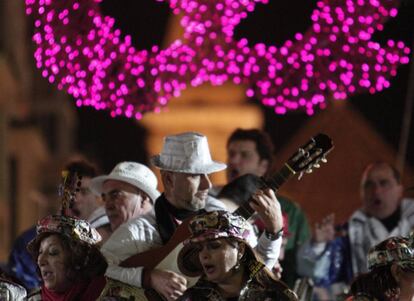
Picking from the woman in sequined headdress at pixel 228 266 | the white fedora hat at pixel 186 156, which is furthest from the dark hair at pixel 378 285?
the white fedora hat at pixel 186 156

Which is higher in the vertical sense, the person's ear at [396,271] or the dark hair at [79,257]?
the person's ear at [396,271]

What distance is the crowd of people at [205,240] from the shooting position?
11477 mm

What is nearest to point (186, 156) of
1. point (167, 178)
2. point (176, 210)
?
point (167, 178)

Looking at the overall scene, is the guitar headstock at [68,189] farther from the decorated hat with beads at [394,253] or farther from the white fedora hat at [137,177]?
the decorated hat with beads at [394,253]

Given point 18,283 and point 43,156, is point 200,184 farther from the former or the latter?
point 43,156

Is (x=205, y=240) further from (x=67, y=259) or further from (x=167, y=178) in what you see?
(x=167, y=178)

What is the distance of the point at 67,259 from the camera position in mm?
11859

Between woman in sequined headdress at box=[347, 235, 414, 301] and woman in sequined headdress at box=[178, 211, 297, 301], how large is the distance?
0.59 meters

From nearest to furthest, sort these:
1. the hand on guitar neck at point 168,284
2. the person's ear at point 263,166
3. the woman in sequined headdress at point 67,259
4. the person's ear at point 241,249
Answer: the person's ear at point 241,249 → the woman in sequined headdress at point 67,259 → the hand on guitar neck at point 168,284 → the person's ear at point 263,166

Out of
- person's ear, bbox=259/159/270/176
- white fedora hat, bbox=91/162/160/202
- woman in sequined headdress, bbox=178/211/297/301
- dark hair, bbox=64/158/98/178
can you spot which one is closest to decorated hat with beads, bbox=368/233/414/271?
woman in sequined headdress, bbox=178/211/297/301

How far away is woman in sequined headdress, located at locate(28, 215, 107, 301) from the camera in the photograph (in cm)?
1182

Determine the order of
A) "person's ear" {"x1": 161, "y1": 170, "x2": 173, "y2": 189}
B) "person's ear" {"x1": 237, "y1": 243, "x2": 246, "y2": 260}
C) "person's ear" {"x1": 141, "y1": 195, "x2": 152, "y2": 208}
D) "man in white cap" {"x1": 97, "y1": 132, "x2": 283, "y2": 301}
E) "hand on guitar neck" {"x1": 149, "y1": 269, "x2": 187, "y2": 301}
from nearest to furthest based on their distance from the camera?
"person's ear" {"x1": 237, "y1": 243, "x2": 246, "y2": 260}, "hand on guitar neck" {"x1": 149, "y1": 269, "x2": 187, "y2": 301}, "man in white cap" {"x1": 97, "y1": 132, "x2": 283, "y2": 301}, "person's ear" {"x1": 161, "y1": 170, "x2": 173, "y2": 189}, "person's ear" {"x1": 141, "y1": 195, "x2": 152, "y2": 208}

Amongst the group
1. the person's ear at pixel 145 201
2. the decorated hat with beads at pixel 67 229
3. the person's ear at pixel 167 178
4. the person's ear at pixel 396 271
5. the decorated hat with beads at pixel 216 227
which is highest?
the person's ear at pixel 167 178

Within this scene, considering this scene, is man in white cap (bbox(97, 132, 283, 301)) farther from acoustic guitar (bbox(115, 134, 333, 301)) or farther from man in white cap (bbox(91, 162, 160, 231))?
man in white cap (bbox(91, 162, 160, 231))
